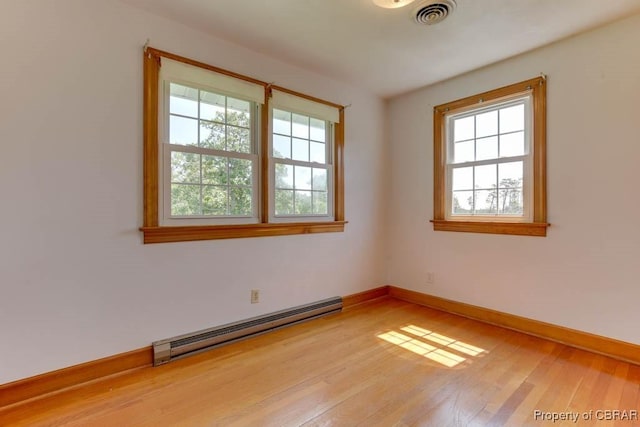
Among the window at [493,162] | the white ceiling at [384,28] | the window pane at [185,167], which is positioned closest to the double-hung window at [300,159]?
the white ceiling at [384,28]

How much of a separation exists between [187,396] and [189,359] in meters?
Result: 0.48

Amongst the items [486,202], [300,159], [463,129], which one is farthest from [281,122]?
[486,202]

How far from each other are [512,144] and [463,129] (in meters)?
0.54

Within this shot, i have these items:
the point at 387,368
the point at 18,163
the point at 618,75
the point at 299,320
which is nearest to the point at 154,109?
the point at 18,163

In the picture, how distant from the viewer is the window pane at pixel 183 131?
92.6 inches

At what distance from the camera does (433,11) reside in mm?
2109

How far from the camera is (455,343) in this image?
2.57 m

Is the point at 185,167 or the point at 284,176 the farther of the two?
the point at 284,176

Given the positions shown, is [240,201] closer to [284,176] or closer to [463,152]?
[284,176]

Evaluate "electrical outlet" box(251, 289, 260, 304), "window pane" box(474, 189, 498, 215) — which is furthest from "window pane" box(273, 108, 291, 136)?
"window pane" box(474, 189, 498, 215)

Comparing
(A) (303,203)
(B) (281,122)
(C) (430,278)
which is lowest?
(C) (430,278)

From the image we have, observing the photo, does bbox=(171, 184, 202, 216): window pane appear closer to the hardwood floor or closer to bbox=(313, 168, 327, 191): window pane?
the hardwood floor

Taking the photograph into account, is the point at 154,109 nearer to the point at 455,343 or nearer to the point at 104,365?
the point at 104,365

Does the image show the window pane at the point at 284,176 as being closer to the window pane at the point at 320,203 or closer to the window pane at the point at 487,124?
the window pane at the point at 320,203
